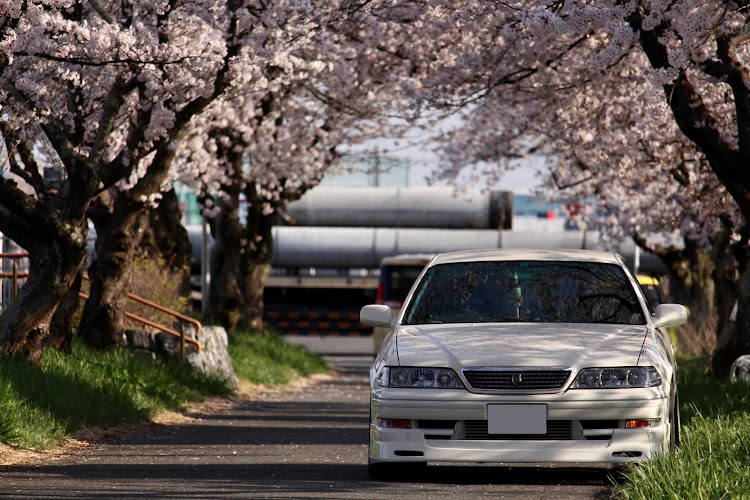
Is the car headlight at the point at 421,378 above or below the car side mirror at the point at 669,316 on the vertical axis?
below

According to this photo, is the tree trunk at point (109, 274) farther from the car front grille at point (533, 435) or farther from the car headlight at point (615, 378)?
the car headlight at point (615, 378)

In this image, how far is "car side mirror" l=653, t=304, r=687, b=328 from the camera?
28.1ft

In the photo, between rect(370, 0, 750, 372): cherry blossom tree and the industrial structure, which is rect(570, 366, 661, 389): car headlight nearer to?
rect(370, 0, 750, 372): cherry blossom tree

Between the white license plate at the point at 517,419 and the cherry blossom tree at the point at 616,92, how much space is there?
173 inches

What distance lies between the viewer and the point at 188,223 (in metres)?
36.9

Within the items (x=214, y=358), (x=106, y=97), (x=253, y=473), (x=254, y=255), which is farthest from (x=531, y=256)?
(x=254, y=255)

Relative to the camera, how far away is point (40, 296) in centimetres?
1264

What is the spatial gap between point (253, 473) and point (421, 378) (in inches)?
68.1

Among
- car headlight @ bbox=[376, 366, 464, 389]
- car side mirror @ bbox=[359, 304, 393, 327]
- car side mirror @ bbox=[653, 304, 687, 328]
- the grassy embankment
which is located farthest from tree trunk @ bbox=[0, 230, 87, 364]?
car side mirror @ bbox=[653, 304, 687, 328]

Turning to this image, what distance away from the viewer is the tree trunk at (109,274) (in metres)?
15.7

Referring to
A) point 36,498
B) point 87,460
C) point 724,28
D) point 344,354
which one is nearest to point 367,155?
point 344,354

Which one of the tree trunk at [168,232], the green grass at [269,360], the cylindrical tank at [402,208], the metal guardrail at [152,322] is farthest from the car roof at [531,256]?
the cylindrical tank at [402,208]

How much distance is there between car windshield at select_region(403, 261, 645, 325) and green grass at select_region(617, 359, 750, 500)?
995mm

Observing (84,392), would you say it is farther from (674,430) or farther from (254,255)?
(254,255)
